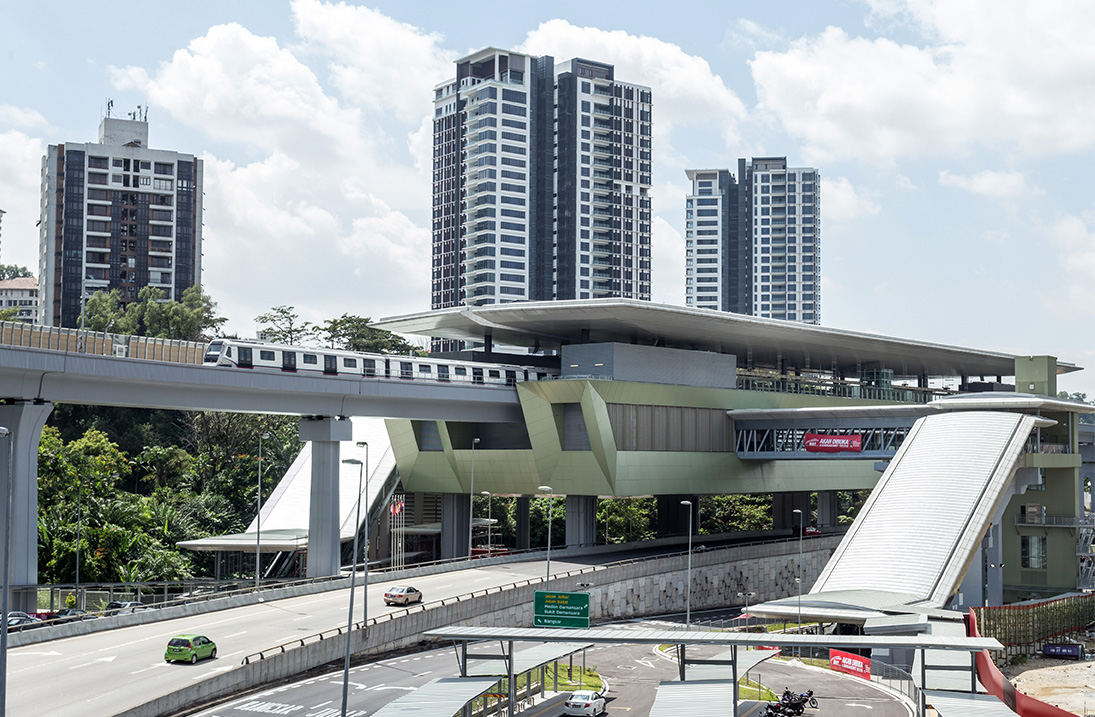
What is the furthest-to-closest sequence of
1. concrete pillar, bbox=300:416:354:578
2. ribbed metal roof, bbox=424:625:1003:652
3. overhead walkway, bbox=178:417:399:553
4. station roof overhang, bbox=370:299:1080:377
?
1. station roof overhang, bbox=370:299:1080:377
2. overhead walkway, bbox=178:417:399:553
3. concrete pillar, bbox=300:416:354:578
4. ribbed metal roof, bbox=424:625:1003:652

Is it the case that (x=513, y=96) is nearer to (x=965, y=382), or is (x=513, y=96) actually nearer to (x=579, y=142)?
(x=579, y=142)

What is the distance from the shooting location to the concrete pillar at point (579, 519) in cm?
8456

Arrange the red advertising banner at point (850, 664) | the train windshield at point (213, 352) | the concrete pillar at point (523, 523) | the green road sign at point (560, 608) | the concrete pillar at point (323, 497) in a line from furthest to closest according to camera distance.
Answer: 1. the concrete pillar at point (523, 523)
2. the concrete pillar at point (323, 497)
3. the train windshield at point (213, 352)
4. the red advertising banner at point (850, 664)
5. the green road sign at point (560, 608)

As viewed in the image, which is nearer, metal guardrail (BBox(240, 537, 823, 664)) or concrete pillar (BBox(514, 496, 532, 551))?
metal guardrail (BBox(240, 537, 823, 664))

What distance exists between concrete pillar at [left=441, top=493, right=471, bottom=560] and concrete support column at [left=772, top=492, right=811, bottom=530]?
131 feet

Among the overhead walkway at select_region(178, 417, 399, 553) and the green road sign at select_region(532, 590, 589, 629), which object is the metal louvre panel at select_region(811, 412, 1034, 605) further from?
the overhead walkway at select_region(178, 417, 399, 553)

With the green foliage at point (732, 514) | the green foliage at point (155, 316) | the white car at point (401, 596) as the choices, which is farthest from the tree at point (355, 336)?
the white car at point (401, 596)

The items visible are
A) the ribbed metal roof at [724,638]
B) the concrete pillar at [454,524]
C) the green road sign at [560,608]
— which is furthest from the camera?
the concrete pillar at [454,524]

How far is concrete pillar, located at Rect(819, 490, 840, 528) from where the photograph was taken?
105500 millimetres

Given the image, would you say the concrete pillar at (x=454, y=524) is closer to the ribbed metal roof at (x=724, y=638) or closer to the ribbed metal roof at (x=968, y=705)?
the ribbed metal roof at (x=724, y=638)

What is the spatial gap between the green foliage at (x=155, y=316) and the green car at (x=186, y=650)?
86.0 meters

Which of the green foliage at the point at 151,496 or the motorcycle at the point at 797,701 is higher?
the green foliage at the point at 151,496

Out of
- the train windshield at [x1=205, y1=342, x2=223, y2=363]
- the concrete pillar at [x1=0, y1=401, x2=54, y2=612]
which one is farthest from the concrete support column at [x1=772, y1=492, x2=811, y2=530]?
the concrete pillar at [x1=0, y1=401, x2=54, y2=612]

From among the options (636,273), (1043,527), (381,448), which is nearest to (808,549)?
(1043,527)
